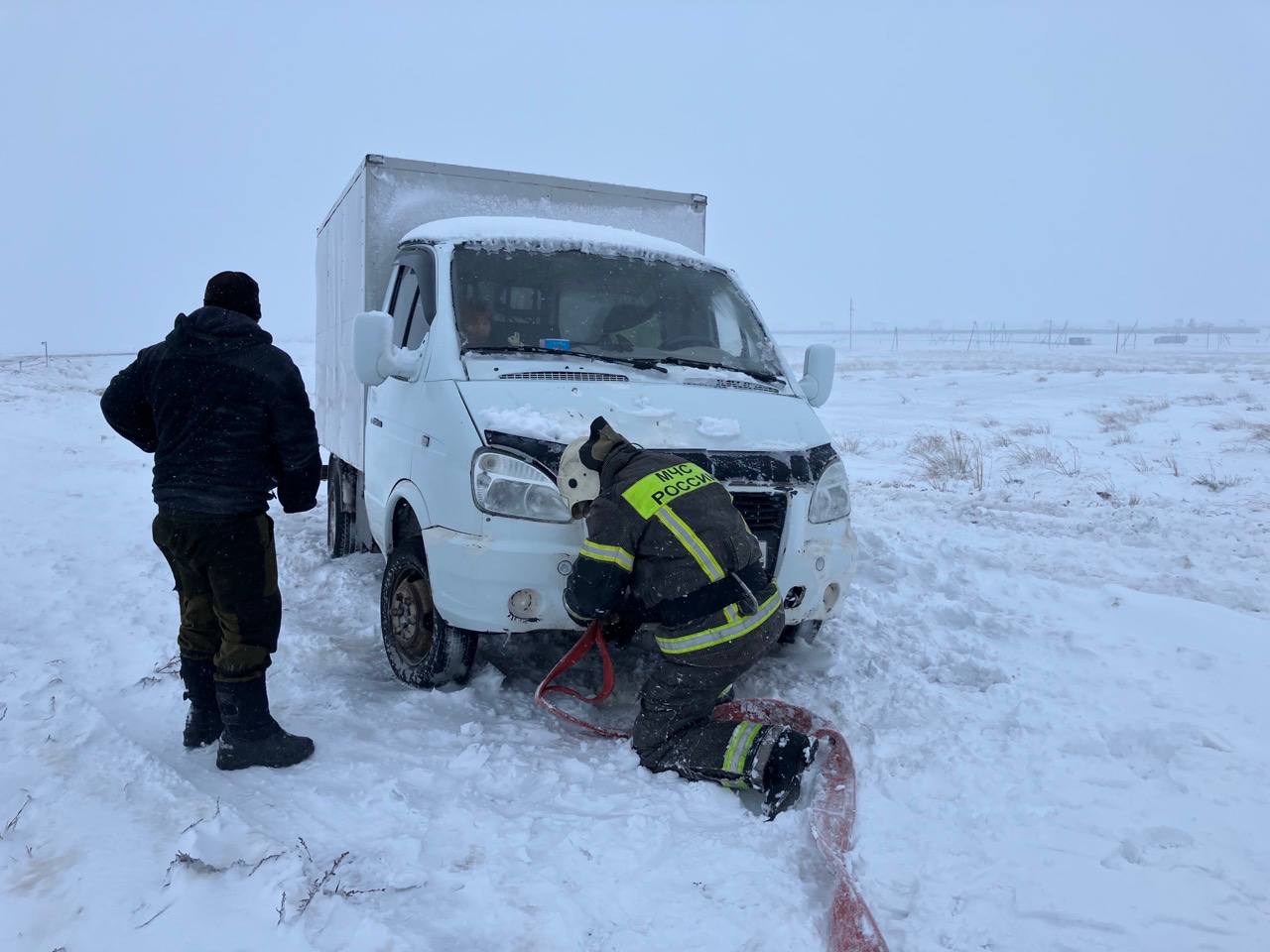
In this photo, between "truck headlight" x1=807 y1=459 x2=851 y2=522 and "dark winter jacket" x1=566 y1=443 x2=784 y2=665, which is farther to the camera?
"truck headlight" x1=807 y1=459 x2=851 y2=522

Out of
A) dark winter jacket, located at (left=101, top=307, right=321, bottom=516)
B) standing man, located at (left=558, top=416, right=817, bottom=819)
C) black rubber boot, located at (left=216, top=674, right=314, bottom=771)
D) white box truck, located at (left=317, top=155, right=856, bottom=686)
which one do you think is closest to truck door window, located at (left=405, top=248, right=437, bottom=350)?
white box truck, located at (left=317, top=155, right=856, bottom=686)

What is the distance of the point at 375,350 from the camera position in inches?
157

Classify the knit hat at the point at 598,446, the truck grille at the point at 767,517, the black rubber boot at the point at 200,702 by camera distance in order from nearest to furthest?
the knit hat at the point at 598,446 < the black rubber boot at the point at 200,702 < the truck grille at the point at 767,517

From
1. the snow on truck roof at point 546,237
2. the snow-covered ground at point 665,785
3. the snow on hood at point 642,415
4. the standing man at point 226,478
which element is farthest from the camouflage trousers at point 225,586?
the snow on truck roof at point 546,237

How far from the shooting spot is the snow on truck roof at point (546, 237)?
4598 mm

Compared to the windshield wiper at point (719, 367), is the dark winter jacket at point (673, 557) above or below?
below

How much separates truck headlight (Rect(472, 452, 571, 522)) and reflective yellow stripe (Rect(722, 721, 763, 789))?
1087mm

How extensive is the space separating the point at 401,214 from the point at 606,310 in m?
1.71

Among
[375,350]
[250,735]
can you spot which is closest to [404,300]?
[375,350]

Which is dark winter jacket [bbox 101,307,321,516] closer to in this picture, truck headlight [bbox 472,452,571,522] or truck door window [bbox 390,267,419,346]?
truck headlight [bbox 472,452,571,522]

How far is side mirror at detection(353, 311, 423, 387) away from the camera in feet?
13.0

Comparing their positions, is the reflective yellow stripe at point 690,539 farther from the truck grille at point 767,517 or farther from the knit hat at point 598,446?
the truck grille at point 767,517

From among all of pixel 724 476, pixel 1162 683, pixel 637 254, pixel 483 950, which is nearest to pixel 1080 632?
pixel 1162 683

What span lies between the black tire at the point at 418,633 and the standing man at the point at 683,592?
792 millimetres
